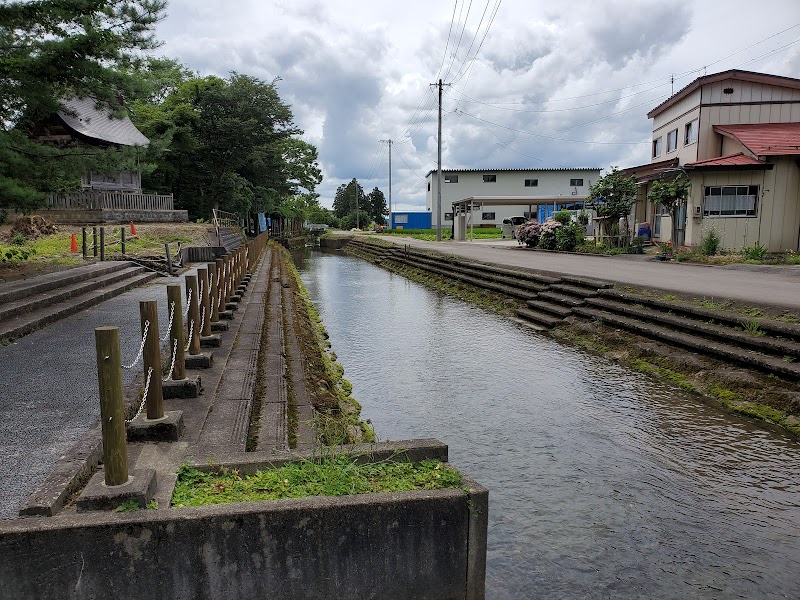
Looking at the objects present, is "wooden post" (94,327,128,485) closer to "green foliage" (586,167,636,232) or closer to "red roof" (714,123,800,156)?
"red roof" (714,123,800,156)

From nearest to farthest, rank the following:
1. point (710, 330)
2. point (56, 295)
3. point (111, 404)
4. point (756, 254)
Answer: point (111, 404)
point (710, 330)
point (56, 295)
point (756, 254)

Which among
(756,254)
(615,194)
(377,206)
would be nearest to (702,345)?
(756,254)

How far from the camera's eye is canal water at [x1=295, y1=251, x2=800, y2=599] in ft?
11.7

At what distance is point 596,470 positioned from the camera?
16.3ft

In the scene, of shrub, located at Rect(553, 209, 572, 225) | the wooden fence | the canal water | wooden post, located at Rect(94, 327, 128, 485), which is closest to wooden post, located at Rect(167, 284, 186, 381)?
wooden post, located at Rect(94, 327, 128, 485)

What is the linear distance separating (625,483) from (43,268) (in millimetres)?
13118

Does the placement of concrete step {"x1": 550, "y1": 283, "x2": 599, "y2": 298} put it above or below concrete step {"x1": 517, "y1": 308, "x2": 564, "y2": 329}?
above

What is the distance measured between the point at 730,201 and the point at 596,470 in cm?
1681

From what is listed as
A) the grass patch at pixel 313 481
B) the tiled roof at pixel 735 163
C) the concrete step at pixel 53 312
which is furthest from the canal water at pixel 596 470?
the tiled roof at pixel 735 163

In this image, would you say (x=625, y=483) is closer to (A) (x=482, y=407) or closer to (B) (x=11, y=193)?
(A) (x=482, y=407)

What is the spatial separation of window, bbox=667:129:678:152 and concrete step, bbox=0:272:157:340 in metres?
21.6

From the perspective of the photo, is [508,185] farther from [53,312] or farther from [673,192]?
[53,312]

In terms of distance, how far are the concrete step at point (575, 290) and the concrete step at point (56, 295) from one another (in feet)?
32.4

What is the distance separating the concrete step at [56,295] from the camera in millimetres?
8094
